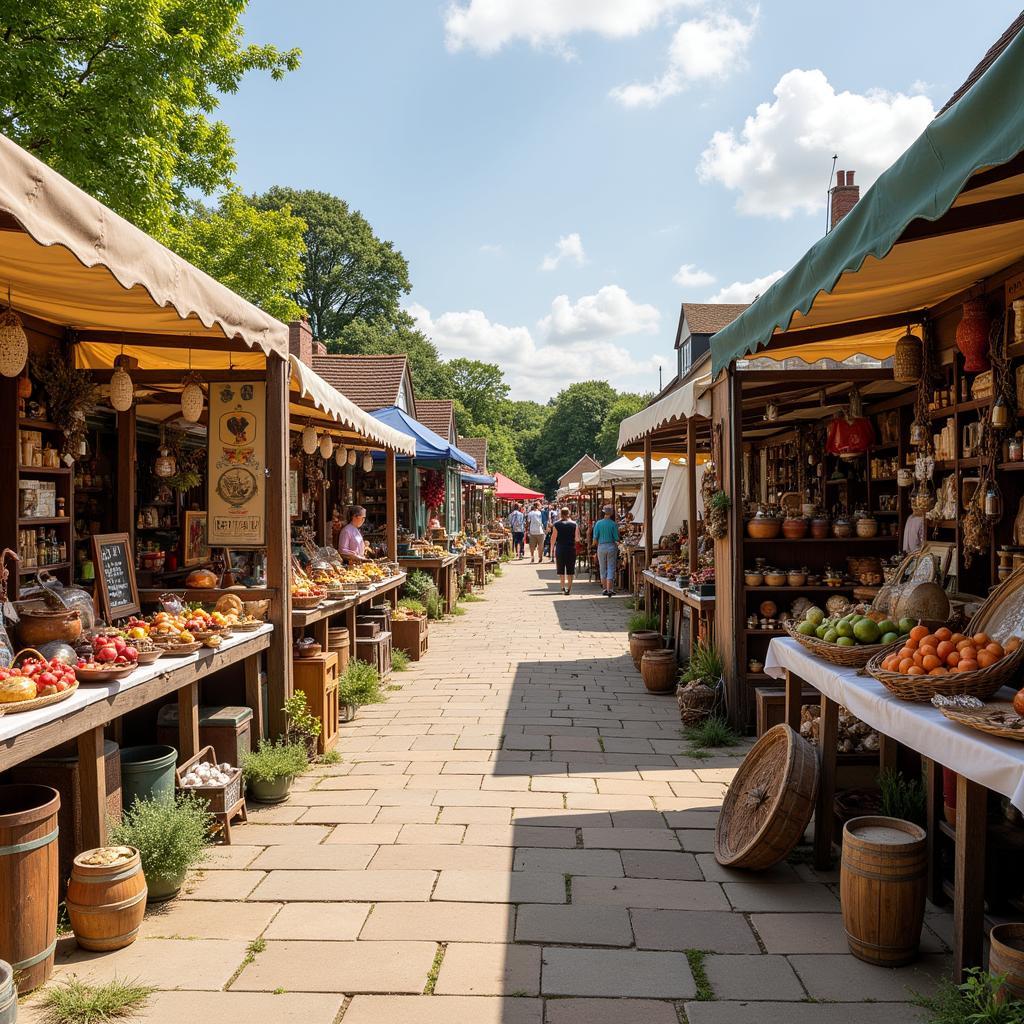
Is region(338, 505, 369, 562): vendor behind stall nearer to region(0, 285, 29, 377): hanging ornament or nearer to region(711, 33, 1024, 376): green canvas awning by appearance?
region(711, 33, 1024, 376): green canvas awning

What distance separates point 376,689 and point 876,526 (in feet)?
16.2

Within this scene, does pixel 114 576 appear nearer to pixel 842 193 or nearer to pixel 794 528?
pixel 794 528

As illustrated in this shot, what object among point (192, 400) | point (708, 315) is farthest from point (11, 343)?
point (708, 315)

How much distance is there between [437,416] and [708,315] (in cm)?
1111

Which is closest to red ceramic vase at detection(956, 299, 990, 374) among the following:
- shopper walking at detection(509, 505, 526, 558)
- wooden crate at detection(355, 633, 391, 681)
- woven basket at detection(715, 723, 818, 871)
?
woven basket at detection(715, 723, 818, 871)

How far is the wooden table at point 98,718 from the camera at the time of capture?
3.16m

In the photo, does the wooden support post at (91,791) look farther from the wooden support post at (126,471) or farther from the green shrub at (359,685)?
the green shrub at (359,685)

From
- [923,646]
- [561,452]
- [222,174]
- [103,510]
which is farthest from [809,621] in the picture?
[561,452]

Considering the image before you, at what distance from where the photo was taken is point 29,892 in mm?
3143

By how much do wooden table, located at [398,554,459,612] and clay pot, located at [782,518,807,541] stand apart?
7.77 metres

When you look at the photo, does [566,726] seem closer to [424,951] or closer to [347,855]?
[347,855]

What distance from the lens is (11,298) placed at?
5066 millimetres

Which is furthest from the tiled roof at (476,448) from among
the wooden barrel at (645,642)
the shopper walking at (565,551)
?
the wooden barrel at (645,642)

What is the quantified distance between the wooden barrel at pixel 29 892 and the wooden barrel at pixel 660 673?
6.31m
